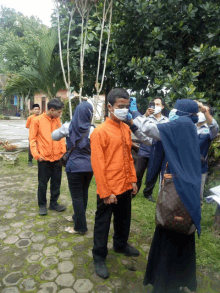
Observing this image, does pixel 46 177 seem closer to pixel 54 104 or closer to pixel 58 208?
pixel 58 208

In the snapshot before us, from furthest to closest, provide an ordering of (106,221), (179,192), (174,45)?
(174,45), (106,221), (179,192)

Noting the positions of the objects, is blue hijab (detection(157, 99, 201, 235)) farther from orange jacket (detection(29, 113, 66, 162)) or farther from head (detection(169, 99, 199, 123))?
orange jacket (detection(29, 113, 66, 162))

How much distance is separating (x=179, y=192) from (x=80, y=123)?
1467 mm

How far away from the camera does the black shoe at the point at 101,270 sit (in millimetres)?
2311

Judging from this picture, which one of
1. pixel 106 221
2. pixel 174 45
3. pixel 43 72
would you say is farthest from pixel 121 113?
pixel 43 72

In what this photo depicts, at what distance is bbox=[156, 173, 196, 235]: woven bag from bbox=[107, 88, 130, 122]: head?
76 cm

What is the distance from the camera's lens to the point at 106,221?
2332 millimetres

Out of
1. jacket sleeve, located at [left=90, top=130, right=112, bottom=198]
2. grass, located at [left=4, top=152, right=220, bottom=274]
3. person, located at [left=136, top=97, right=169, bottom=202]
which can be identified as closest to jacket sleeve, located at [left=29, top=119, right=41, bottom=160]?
grass, located at [left=4, top=152, right=220, bottom=274]

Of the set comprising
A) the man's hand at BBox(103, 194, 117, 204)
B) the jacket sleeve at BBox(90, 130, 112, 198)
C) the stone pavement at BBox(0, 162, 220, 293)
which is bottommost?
the stone pavement at BBox(0, 162, 220, 293)

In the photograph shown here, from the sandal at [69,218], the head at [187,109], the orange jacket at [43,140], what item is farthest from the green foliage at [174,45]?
the sandal at [69,218]

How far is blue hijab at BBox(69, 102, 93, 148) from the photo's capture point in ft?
9.04

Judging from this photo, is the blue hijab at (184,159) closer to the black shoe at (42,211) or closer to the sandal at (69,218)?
the sandal at (69,218)

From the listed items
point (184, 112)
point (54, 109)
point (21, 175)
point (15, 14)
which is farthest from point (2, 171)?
point (15, 14)

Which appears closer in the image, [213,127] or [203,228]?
[213,127]
